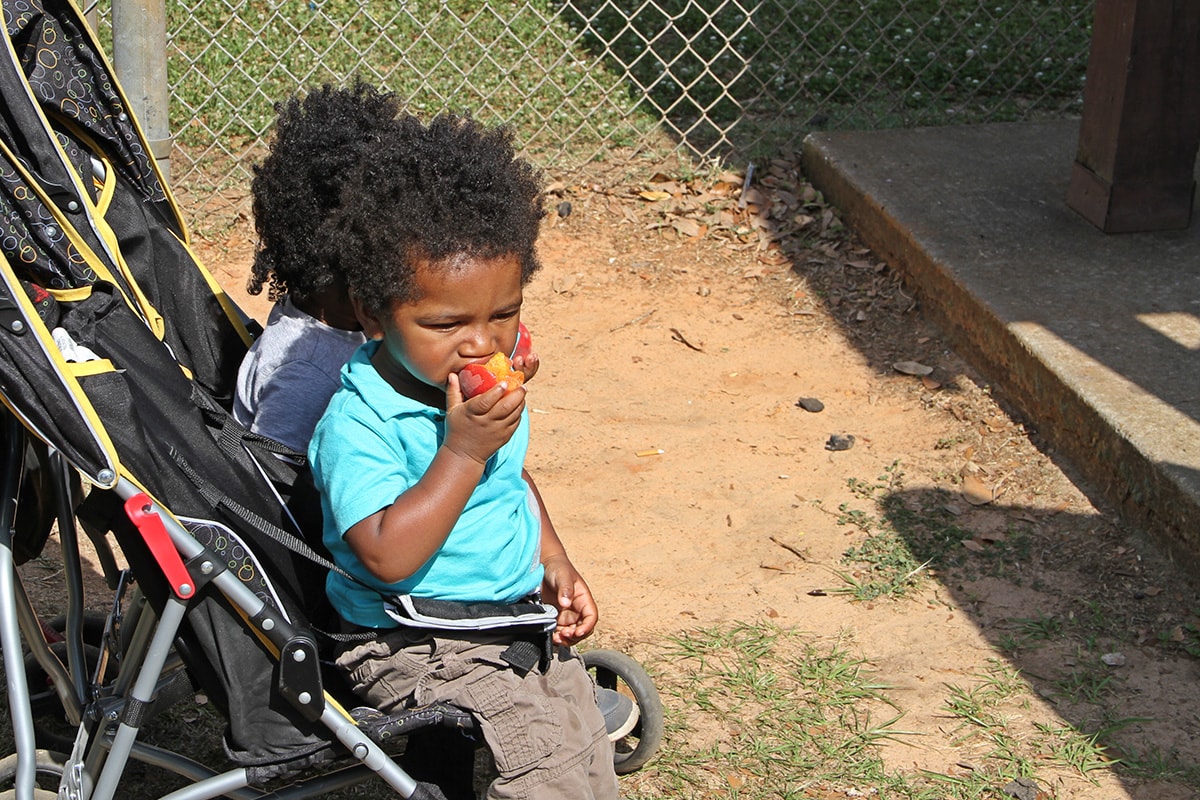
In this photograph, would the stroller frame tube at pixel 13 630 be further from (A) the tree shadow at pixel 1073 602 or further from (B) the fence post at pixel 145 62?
(A) the tree shadow at pixel 1073 602

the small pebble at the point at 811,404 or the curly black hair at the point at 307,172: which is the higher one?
the curly black hair at the point at 307,172

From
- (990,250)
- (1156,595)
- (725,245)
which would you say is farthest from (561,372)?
(1156,595)

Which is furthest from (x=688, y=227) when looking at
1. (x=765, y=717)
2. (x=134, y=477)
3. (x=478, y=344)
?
(x=134, y=477)

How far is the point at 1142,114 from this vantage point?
461cm

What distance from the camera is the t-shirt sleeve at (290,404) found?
2.40 metres

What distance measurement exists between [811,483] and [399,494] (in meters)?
2.15

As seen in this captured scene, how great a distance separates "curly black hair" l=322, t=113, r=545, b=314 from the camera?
2.15 meters

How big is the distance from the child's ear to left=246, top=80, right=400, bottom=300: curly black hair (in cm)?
12

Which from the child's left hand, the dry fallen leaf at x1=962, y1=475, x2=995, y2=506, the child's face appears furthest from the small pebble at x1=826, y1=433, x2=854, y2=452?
the child's face

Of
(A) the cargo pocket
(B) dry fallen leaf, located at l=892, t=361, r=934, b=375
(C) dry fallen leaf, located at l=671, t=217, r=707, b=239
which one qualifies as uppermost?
(C) dry fallen leaf, located at l=671, t=217, r=707, b=239

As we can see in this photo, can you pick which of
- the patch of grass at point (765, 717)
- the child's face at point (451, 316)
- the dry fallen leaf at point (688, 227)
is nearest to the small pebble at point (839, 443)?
the patch of grass at point (765, 717)

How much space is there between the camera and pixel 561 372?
187 inches

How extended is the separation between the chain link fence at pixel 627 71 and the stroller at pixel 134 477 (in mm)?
3247

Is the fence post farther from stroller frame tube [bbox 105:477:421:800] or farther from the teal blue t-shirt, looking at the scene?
stroller frame tube [bbox 105:477:421:800]
